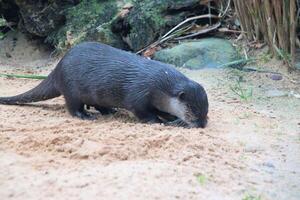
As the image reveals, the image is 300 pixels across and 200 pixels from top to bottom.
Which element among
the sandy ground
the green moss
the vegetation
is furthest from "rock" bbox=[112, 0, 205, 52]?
the sandy ground

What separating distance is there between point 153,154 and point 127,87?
3.44 feet

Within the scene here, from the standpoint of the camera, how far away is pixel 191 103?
405cm

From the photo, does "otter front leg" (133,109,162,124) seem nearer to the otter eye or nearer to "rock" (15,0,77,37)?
the otter eye

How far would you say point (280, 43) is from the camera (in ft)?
18.0

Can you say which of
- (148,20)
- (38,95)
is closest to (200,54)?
(148,20)

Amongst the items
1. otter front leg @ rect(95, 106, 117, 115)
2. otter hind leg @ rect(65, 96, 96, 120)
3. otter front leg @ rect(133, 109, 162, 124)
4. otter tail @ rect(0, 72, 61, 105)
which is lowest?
otter front leg @ rect(95, 106, 117, 115)

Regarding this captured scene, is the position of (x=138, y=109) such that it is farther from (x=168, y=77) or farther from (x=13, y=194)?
(x=13, y=194)

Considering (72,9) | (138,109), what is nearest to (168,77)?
(138,109)

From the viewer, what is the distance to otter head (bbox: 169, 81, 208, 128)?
4039mm

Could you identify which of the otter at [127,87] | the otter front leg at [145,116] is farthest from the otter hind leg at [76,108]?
the otter front leg at [145,116]

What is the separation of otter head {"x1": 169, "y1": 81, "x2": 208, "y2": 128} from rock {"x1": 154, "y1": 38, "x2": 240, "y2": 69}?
1.57m

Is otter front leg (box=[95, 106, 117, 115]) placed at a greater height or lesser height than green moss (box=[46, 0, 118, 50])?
lesser

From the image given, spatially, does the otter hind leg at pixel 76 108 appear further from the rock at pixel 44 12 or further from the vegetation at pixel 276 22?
the rock at pixel 44 12

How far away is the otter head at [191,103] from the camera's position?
4.04 m
